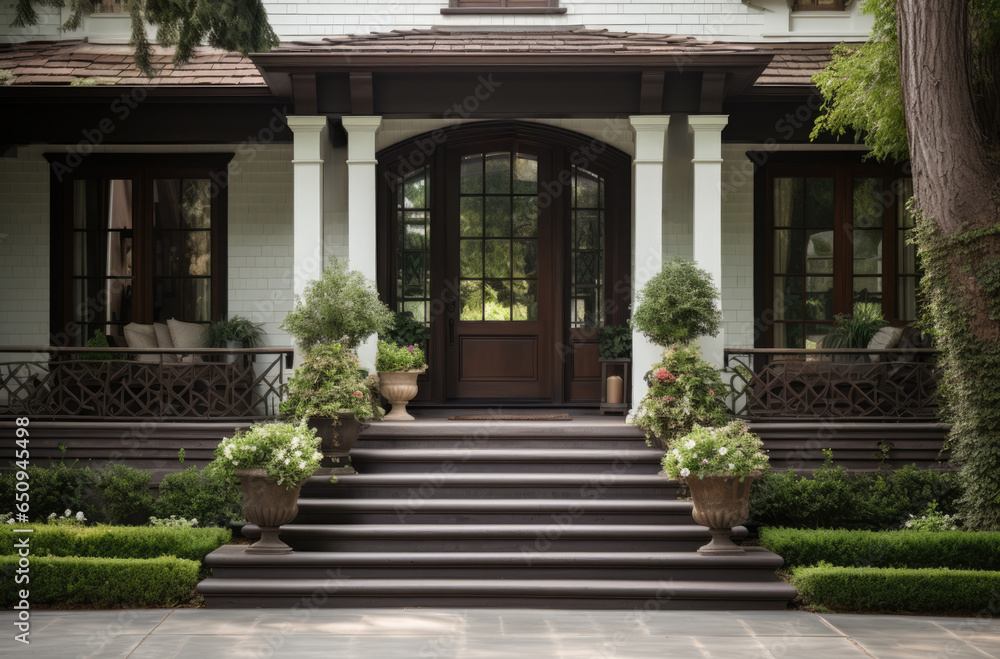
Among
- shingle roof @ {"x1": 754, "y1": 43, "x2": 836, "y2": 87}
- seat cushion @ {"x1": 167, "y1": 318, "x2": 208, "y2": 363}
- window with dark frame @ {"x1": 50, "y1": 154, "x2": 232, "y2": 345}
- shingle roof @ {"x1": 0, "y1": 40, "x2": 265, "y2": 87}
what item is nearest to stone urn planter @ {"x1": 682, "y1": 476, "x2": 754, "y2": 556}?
shingle roof @ {"x1": 754, "y1": 43, "x2": 836, "y2": 87}

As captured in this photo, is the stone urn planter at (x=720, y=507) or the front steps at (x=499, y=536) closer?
the front steps at (x=499, y=536)

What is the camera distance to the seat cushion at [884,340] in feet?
29.3

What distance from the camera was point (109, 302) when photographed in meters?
10.6

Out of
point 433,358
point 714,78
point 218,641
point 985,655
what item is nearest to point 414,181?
point 433,358

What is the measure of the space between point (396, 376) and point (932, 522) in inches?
198

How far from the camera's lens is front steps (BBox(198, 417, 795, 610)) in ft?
21.2

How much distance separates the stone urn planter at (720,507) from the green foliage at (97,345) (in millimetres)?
6505

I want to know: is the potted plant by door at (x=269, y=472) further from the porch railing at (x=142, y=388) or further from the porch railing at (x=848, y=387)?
the porch railing at (x=848, y=387)

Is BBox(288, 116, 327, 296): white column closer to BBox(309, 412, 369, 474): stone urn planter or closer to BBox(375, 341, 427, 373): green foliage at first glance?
BBox(375, 341, 427, 373): green foliage

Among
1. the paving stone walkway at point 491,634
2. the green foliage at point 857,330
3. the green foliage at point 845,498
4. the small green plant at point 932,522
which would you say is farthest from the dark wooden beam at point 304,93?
the small green plant at point 932,522

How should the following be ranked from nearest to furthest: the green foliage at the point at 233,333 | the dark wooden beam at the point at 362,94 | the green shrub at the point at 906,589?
1. the green shrub at the point at 906,589
2. the dark wooden beam at the point at 362,94
3. the green foliage at the point at 233,333

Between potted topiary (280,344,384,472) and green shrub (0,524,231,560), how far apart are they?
4.27 ft

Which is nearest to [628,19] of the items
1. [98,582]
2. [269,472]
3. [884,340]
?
[884,340]

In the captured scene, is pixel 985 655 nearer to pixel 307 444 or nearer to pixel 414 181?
pixel 307 444
